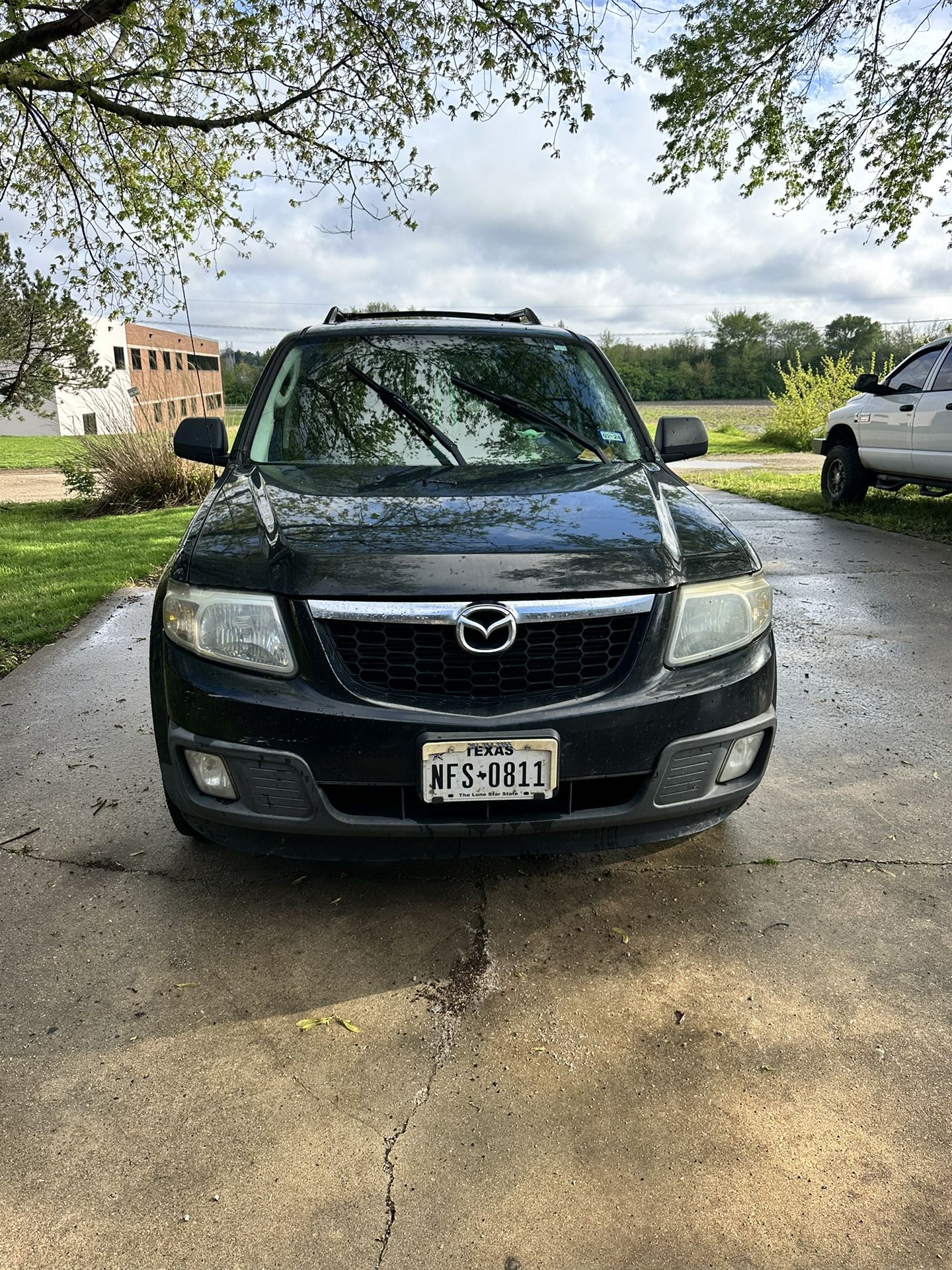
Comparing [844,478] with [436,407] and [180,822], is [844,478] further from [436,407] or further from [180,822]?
[180,822]

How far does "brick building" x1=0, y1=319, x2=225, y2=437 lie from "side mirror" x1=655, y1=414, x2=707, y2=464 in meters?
7.00

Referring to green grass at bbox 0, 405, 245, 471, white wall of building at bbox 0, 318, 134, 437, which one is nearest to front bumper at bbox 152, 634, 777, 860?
green grass at bbox 0, 405, 245, 471

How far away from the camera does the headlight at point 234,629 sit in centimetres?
212

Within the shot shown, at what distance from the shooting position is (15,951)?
228 centimetres

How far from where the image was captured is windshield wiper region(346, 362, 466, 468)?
3082mm

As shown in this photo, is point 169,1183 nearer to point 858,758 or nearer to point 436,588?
point 436,588

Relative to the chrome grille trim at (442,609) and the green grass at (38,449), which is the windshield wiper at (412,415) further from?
the green grass at (38,449)

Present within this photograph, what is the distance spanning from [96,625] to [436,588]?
14.7 ft

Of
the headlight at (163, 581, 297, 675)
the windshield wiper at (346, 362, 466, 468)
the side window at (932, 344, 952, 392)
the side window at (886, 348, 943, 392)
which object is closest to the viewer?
the headlight at (163, 581, 297, 675)

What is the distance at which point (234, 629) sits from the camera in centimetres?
216

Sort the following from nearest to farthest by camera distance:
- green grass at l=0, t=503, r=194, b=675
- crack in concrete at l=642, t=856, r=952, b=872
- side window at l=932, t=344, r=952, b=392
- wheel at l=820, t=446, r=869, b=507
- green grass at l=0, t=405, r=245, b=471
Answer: crack in concrete at l=642, t=856, r=952, b=872
green grass at l=0, t=503, r=194, b=675
side window at l=932, t=344, r=952, b=392
wheel at l=820, t=446, r=869, b=507
green grass at l=0, t=405, r=245, b=471

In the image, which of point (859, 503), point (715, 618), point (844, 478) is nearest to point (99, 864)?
point (715, 618)

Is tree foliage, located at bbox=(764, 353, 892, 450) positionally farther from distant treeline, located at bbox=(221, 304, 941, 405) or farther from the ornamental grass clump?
distant treeline, located at bbox=(221, 304, 941, 405)

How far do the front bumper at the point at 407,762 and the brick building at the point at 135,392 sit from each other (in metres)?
7.90
